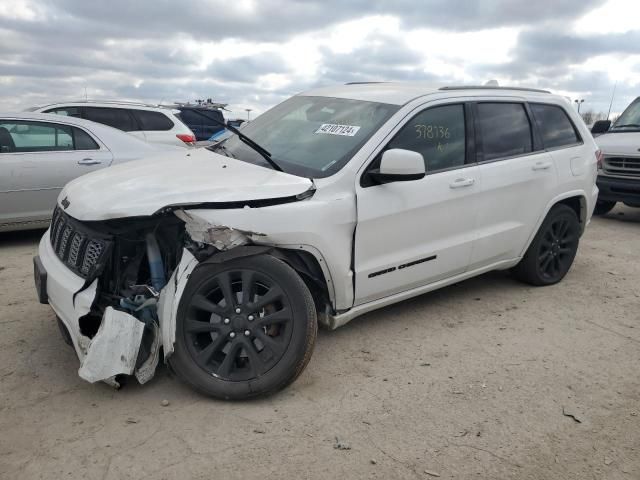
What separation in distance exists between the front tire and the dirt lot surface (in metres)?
0.15

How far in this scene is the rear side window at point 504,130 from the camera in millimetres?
4344

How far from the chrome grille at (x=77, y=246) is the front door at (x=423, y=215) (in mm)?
1506

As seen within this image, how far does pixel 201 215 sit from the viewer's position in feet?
9.89

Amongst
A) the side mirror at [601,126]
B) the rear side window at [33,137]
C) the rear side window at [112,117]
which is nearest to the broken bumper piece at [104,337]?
the rear side window at [33,137]

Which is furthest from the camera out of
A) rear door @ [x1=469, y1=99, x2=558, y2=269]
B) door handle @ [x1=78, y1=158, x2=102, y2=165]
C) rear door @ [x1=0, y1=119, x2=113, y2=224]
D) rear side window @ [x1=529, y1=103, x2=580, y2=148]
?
door handle @ [x1=78, y1=158, x2=102, y2=165]

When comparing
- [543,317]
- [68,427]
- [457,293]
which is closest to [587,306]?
[543,317]

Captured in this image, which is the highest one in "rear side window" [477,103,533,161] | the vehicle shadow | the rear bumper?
"rear side window" [477,103,533,161]

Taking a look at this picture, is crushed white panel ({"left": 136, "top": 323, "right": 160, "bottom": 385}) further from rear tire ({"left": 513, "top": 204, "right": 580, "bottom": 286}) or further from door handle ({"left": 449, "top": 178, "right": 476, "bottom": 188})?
rear tire ({"left": 513, "top": 204, "right": 580, "bottom": 286})

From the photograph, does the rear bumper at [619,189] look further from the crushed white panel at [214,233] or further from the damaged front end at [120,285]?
the damaged front end at [120,285]

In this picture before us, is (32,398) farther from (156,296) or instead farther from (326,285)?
(326,285)

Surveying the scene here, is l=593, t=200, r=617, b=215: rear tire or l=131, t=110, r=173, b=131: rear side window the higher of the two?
l=131, t=110, r=173, b=131: rear side window

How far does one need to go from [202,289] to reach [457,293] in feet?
8.72

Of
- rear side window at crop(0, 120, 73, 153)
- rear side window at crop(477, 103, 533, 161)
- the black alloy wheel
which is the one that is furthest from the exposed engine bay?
rear side window at crop(0, 120, 73, 153)

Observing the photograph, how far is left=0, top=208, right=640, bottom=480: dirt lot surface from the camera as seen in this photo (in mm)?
2623
